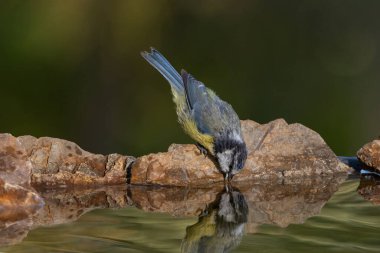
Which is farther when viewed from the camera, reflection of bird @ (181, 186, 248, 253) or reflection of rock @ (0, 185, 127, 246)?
reflection of rock @ (0, 185, 127, 246)

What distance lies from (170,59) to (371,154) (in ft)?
10.1

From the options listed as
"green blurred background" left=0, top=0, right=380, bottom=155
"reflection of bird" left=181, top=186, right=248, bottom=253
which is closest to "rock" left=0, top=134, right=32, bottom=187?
"reflection of bird" left=181, top=186, right=248, bottom=253

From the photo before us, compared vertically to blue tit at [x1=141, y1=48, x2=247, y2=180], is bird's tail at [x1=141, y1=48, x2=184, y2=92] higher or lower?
higher

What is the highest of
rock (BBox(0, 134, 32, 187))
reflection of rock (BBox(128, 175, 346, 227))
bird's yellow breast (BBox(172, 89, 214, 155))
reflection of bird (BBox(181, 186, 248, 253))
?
bird's yellow breast (BBox(172, 89, 214, 155))

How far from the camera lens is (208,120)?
193 inches

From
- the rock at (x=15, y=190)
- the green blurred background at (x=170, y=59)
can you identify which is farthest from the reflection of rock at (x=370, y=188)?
the green blurred background at (x=170, y=59)

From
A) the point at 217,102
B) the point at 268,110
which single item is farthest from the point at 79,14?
the point at 217,102

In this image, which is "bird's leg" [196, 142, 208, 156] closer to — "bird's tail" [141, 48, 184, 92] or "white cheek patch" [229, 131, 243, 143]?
"white cheek patch" [229, 131, 243, 143]

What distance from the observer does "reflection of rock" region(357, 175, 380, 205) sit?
4078 millimetres

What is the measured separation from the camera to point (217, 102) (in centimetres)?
502

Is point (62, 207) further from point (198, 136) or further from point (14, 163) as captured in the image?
point (198, 136)

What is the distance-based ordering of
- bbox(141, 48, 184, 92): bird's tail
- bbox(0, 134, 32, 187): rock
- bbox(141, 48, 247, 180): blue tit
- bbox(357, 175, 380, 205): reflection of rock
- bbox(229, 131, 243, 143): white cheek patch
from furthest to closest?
1. bbox(141, 48, 184, 92): bird's tail
2. bbox(229, 131, 243, 143): white cheek patch
3. bbox(141, 48, 247, 180): blue tit
4. bbox(357, 175, 380, 205): reflection of rock
5. bbox(0, 134, 32, 187): rock

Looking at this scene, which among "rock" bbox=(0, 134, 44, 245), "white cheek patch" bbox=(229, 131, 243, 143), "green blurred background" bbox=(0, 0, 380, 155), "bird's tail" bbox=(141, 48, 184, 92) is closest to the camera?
"rock" bbox=(0, 134, 44, 245)

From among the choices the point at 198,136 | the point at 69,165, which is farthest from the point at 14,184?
the point at 198,136
